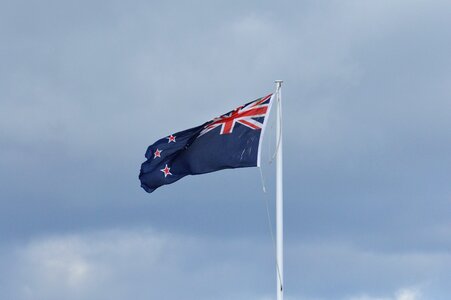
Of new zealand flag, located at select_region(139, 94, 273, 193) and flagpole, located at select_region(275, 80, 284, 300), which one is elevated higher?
new zealand flag, located at select_region(139, 94, 273, 193)

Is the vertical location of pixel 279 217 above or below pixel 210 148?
below

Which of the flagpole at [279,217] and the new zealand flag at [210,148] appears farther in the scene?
the new zealand flag at [210,148]

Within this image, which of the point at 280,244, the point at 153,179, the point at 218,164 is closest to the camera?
the point at 280,244

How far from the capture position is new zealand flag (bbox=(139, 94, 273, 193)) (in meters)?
36.4

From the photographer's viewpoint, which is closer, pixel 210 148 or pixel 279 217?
pixel 279 217

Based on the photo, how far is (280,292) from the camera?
116 feet

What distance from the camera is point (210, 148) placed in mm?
37969

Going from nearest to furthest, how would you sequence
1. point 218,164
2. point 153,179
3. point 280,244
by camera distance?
point 280,244
point 218,164
point 153,179

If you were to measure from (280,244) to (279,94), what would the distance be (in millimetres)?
6366

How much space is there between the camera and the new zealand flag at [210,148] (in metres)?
36.4

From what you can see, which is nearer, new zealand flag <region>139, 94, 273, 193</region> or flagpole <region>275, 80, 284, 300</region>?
flagpole <region>275, 80, 284, 300</region>

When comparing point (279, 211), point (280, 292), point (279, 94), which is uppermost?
point (279, 94)

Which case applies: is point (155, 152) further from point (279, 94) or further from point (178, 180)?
point (279, 94)

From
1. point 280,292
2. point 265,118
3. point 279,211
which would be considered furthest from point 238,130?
point 280,292
